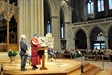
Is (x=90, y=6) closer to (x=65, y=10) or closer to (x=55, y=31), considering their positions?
(x=65, y=10)

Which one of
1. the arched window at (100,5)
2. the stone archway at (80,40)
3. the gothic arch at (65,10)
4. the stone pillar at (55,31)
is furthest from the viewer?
the arched window at (100,5)

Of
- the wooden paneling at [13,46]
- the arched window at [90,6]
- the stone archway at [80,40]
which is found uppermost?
the arched window at [90,6]

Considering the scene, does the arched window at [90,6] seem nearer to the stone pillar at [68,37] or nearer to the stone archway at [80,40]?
the stone archway at [80,40]

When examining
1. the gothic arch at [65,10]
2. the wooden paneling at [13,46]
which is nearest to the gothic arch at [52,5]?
the gothic arch at [65,10]

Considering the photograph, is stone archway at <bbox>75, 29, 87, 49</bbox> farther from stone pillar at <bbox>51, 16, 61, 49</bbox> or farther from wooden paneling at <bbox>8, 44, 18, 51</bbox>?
wooden paneling at <bbox>8, 44, 18, 51</bbox>

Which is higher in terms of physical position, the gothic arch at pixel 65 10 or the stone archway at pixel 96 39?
the gothic arch at pixel 65 10

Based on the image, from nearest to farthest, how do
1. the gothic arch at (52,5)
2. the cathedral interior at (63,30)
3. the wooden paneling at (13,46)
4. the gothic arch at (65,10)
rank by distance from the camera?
the cathedral interior at (63,30)
the wooden paneling at (13,46)
the gothic arch at (52,5)
the gothic arch at (65,10)

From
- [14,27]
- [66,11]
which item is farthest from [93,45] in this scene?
[14,27]

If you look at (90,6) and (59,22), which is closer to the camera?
(59,22)

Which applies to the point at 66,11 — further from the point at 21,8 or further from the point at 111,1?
the point at 21,8

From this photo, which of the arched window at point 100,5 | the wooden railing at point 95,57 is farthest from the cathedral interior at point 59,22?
the wooden railing at point 95,57

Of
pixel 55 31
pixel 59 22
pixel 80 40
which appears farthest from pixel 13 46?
pixel 80 40

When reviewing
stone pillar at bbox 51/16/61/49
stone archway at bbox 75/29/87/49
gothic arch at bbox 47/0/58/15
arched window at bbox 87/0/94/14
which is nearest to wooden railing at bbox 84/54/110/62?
stone pillar at bbox 51/16/61/49

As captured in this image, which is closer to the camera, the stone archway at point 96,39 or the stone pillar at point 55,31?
the stone pillar at point 55,31
